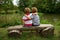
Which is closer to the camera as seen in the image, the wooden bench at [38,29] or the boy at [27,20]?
the wooden bench at [38,29]

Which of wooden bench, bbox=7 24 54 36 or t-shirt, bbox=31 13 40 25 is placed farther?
t-shirt, bbox=31 13 40 25

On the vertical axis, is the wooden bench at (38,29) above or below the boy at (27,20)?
below

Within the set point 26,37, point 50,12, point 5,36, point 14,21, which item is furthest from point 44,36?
point 50,12

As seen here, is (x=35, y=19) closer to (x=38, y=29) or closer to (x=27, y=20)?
(x=27, y=20)

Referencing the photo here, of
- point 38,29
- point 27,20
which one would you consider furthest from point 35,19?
point 38,29

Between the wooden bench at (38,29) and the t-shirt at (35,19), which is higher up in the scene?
the t-shirt at (35,19)

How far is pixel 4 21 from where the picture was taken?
1154cm

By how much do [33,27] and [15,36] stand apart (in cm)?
78

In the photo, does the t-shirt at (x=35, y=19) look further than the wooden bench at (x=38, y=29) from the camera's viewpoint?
Yes

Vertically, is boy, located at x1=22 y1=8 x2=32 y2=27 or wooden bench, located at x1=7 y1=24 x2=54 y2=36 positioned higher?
boy, located at x1=22 y1=8 x2=32 y2=27

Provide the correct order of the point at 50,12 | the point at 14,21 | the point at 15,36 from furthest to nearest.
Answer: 1. the point at 50,12
2. the point at 14,21
3. the point at 15,36

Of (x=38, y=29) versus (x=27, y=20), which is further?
(x=27, y=20)

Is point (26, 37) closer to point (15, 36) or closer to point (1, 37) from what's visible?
point (15, 36)

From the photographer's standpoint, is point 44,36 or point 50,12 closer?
point 44,36
